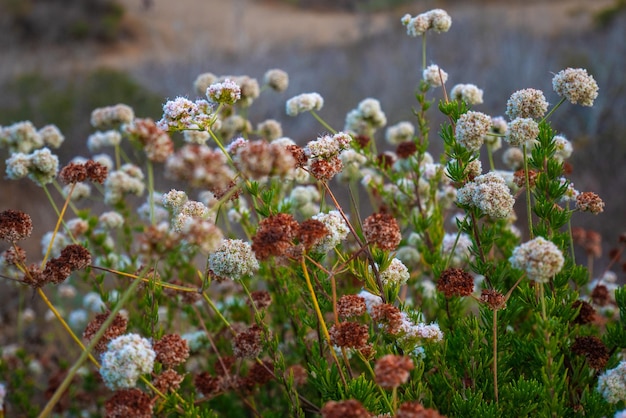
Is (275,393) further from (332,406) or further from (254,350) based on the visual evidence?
(332,406)

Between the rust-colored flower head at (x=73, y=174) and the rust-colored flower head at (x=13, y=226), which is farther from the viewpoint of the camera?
the rust-colored flower head at (x=73, y=174)

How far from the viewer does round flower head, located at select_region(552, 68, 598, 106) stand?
2023mm

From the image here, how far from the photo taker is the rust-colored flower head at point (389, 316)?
1.67 m

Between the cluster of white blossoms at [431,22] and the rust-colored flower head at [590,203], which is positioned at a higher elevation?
the cluster of white blossoms at [431,22]

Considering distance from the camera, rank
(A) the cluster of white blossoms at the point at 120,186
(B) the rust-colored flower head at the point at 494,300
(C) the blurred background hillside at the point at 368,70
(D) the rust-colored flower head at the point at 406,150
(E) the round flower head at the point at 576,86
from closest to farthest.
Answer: (B) the rust-colored flower head at the point at 494,300
(E) the round flower head at the point at 576,86
(D) the rust-colored flower head at the point at 406,150
(A) the cluster of white blossoms at the point at 120,186
(C) the blurred background hillside at the point at 368,70

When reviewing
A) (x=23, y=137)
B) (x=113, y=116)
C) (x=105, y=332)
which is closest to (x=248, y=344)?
(x=105, y=332)

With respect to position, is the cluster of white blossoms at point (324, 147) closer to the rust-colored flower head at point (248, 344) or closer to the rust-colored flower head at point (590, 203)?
the rust-colored flower head at point (248, 344)

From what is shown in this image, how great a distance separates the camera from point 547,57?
413 inches

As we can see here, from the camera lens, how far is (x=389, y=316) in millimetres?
1668

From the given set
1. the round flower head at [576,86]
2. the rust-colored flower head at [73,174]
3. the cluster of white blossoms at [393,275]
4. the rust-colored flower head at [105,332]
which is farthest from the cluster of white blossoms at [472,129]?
the rust-colored flower head at [73,174]

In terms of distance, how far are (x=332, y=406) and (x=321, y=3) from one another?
2714 centimetres

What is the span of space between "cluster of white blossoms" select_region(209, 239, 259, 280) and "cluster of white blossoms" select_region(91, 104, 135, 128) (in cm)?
170

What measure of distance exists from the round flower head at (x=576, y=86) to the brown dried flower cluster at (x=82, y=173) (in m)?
1.75

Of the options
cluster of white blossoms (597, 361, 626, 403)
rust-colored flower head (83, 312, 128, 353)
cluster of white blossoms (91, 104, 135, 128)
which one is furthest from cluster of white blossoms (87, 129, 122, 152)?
cluster of white blossoms (597, 361, 626, 403)
